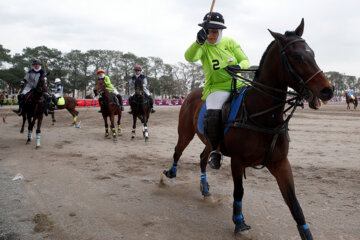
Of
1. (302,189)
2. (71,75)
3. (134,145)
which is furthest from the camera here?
(71,75)

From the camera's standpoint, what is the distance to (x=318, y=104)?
2678 mm

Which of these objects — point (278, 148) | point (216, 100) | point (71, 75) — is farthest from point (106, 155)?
point (71, 75)

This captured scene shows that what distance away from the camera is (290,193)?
3.09 m

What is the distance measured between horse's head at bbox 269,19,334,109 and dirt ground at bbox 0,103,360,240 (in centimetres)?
193

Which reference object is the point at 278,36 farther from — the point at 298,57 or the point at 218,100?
the point at 218,100

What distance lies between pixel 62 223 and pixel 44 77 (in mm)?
8215

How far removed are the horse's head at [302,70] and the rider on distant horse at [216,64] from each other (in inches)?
32.0

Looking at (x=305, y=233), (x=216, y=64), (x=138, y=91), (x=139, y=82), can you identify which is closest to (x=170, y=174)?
(x=216, y=64)

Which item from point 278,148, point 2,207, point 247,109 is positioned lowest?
point 2,207

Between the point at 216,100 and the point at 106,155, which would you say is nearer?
the point at 216,100

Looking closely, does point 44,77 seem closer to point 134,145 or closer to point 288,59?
point 134,145

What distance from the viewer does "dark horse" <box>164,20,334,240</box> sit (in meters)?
2.77

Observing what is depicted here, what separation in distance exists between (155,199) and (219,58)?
2719 mm

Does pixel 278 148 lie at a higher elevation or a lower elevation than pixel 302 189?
higher
